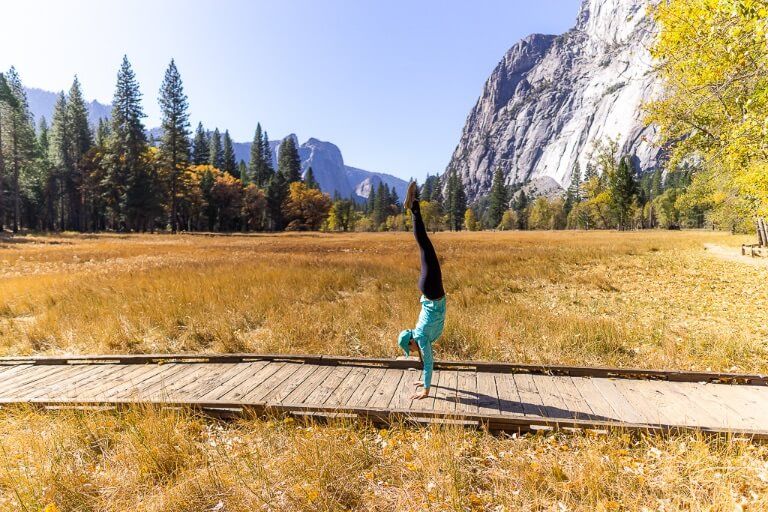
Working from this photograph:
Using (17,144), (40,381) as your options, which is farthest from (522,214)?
(40,381)


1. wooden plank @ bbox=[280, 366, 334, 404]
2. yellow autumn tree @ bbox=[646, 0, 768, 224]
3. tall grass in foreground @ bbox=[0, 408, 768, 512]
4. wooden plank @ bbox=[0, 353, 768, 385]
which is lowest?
tall grass in foreground @ bbox=[0, 408, 768, 512]

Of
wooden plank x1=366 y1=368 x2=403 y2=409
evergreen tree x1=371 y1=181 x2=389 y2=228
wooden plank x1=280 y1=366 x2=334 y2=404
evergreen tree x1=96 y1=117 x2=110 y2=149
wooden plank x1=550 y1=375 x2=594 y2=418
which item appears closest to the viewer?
wooden plank x1=550 y1=375 x2=594 y2=418

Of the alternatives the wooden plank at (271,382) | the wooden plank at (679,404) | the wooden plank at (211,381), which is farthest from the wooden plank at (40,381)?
the wooden plank at (679,404)

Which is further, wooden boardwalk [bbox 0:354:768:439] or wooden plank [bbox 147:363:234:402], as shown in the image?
wooden plank [bbox 147:363:234:402]

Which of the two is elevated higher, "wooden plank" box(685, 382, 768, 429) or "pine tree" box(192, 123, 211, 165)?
"pine tree" box(192, 123, 211, 165)

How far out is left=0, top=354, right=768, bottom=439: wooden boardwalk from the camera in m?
4.26

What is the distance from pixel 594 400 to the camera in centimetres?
471

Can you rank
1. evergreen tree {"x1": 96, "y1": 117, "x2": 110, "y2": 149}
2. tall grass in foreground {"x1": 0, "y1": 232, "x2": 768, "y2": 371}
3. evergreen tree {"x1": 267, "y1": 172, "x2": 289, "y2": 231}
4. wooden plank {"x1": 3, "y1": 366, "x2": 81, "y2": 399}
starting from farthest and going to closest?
evergreen tree {"x1": 267, "y1": 172, "x2": 289, "y2": 231} < evergreen tree {"x1": 96, "y1": 117, "x2": 110, "y2": 149} < tall grass in foreground {"x1": 0, "y1": 232, "x2": 768, "y2": 371} < wooden plank {"x1": 3, "y1": 366, "x2": 81, "y2": 399}

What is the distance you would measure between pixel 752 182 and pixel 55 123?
71.9 m

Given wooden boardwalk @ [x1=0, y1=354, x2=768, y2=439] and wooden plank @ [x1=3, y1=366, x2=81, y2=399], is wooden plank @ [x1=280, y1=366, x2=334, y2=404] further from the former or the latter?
wooden plank @ [x1=3, y1=366, x2=81, y2=399]

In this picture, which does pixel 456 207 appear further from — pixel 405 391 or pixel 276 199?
pixel 405 391

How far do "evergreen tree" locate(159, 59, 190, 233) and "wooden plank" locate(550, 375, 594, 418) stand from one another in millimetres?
50938

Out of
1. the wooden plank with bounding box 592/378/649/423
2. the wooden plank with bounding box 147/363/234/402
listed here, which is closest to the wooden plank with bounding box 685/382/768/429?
the wooden plank with bounding box 592/378/649/423

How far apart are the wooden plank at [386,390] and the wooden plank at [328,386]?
619mm
